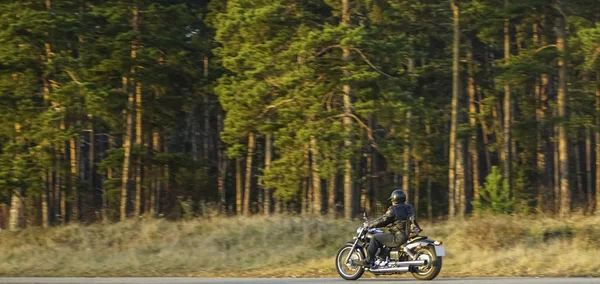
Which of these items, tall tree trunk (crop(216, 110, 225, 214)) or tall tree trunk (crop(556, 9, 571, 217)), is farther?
tall tree trunk (crop(216, 110, 225, 214))

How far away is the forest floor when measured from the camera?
1978 centimetres

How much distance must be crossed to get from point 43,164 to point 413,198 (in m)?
23.5

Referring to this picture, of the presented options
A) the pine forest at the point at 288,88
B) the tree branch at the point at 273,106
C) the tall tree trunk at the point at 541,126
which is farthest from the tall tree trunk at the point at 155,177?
the tall tree trunk at the point at 541,126

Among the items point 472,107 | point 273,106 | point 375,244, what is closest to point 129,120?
point 273,106

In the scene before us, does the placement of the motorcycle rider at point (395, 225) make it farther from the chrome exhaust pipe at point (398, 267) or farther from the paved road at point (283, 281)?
the paved road at point (283, 281)

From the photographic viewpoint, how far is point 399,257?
17016 mm

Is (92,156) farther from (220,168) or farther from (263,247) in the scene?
(263,247)

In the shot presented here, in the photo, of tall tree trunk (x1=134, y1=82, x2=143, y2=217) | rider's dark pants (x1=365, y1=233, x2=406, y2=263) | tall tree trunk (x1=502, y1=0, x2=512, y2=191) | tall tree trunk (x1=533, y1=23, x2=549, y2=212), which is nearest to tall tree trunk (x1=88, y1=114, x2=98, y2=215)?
tall tree trunk (x1=134, y1=82, x2=143, y2=217)

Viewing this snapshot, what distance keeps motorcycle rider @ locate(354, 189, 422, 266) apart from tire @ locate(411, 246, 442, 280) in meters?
0.42

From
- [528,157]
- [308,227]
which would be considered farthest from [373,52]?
[528,157]

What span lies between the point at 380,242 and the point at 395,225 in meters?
0.47

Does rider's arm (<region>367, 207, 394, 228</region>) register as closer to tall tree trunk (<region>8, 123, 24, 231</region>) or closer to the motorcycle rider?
the motorcycle rider

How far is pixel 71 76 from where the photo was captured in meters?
31.8

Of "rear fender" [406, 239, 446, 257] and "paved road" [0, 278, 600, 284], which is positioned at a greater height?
"rear fender" [406, 239, 446, 257]
